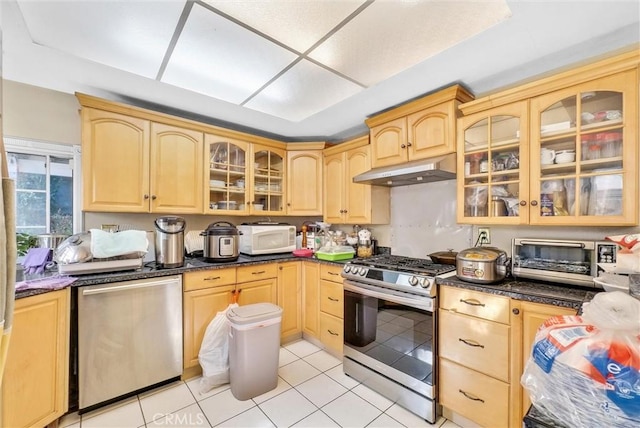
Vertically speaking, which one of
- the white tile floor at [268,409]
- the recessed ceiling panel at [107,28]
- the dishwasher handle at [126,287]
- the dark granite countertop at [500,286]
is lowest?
the white tile floor at [268,409]

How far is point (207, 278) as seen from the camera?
2.20 metres

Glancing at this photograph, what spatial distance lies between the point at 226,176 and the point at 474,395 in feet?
8.82

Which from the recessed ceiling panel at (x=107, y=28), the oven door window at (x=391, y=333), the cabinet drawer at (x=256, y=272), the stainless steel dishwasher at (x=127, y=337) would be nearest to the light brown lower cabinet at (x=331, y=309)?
the oven door window at (x=391, y=333)

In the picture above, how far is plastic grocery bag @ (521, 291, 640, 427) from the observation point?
470mm

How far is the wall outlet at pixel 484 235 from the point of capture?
2104 mm

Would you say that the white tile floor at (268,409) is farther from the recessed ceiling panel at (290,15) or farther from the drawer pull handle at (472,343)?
the recessed ceiling panel at (290,15)

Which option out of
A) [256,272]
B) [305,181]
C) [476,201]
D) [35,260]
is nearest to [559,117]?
[476,201]

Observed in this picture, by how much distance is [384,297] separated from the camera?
1963 mm

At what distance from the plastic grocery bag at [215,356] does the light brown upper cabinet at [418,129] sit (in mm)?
1932

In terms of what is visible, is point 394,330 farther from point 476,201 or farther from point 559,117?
point 559,117

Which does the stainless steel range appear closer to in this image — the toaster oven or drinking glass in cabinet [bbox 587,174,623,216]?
the toaster oven

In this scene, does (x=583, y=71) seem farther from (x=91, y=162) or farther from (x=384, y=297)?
(x=91, y=162)

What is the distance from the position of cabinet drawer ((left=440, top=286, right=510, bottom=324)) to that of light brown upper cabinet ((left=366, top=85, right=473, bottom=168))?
1.05 meters

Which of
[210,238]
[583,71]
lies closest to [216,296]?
[210,238]
